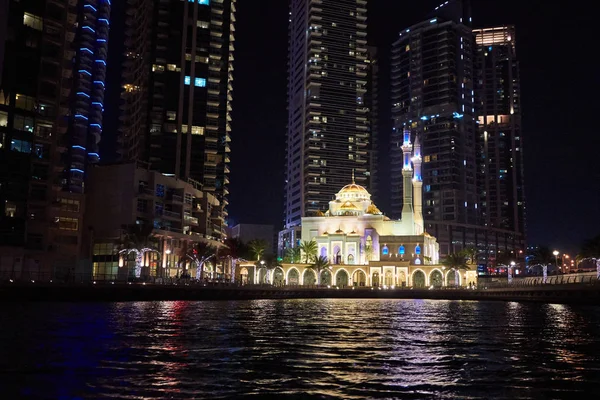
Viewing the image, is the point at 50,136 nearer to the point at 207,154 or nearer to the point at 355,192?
the point at 207,154

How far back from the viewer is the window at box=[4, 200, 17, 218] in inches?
2881

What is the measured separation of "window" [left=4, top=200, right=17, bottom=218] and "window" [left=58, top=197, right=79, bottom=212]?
1676 cm

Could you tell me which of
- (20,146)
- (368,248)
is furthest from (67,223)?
(368,248)

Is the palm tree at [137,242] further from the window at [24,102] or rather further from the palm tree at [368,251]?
the palm tree at [368,251]

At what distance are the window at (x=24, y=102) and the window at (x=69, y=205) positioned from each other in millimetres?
17998

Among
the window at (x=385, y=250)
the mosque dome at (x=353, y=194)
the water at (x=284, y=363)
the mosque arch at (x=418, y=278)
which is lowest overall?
the water at (x=284, y=363)

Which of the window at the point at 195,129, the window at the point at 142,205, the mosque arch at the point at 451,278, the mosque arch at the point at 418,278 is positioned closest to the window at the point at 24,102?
the window at the point at 142,205

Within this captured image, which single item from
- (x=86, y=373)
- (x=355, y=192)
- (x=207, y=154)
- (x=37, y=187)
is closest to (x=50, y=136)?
→ (x=37, y=187)

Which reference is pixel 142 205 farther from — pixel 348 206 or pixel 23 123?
pixel 348 206

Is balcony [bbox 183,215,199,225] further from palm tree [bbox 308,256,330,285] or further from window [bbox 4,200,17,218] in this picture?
window [bbox 4,200,17,218]

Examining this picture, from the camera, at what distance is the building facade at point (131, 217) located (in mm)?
92938

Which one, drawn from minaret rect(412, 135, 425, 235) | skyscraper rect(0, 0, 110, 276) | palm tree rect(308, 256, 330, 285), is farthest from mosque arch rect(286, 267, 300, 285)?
skyscraper rect(0, 0, 110, 276)

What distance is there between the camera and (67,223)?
92000 millimetres

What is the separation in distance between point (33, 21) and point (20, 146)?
1728 cm
